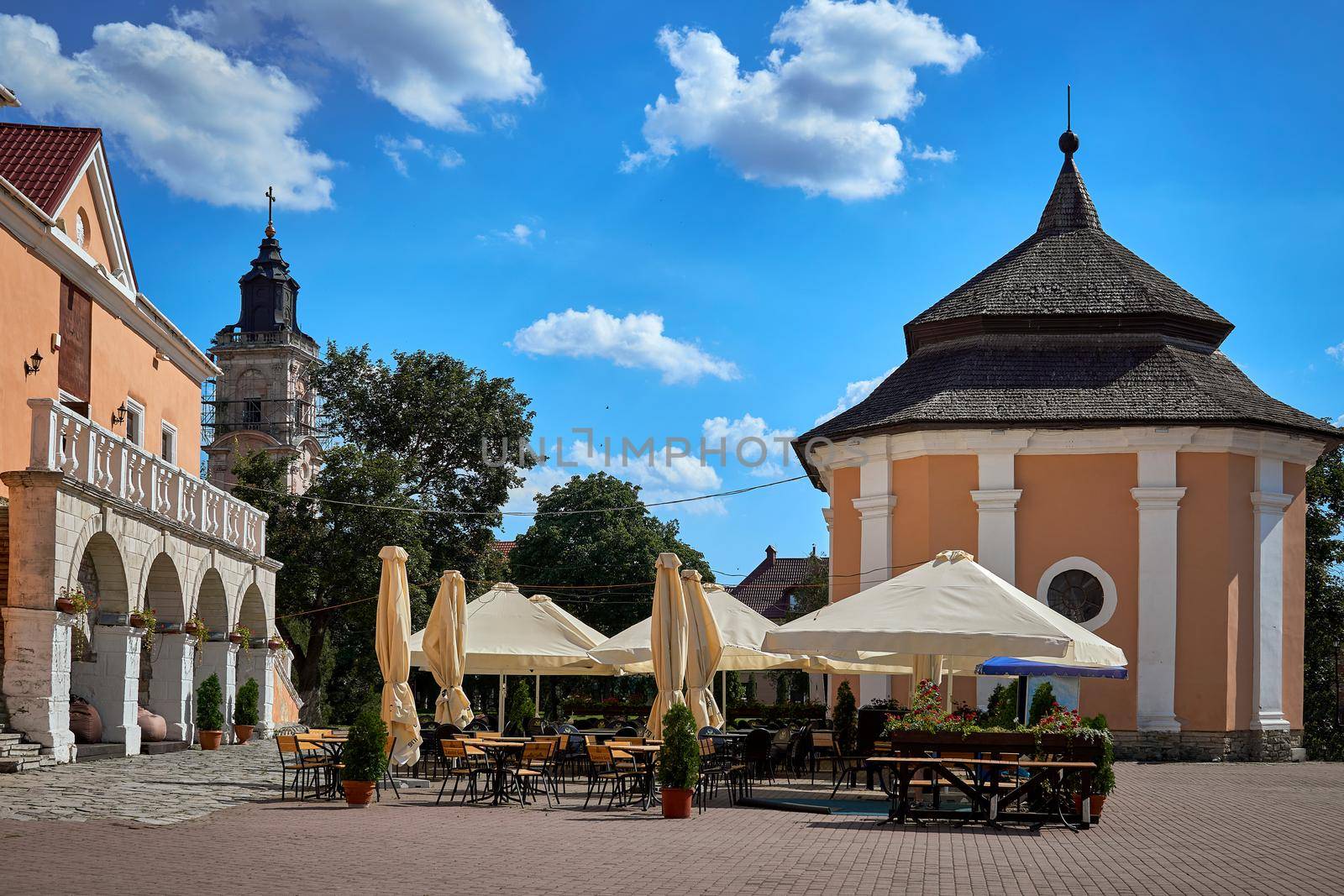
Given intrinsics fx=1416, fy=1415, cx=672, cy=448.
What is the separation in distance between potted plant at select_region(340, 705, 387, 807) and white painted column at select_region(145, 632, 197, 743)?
1009 centimetres

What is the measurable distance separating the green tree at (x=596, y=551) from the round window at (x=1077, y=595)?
2488cm

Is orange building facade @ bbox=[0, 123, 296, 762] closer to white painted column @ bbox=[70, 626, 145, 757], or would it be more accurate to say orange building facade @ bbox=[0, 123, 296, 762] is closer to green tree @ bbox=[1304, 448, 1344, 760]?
white painted column @ bbox=[70, 626, 145, 757]

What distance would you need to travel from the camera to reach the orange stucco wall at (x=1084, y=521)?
28.0 meters

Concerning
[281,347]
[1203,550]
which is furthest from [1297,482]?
[281,347]

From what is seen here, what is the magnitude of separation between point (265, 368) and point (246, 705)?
68.6 m

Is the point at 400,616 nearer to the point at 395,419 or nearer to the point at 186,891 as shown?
the point at 186,891

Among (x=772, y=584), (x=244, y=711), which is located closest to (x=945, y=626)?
(x=244, y=711)

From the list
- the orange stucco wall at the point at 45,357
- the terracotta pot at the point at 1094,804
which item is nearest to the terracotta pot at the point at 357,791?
the terracotta pot at the point at 1094,804

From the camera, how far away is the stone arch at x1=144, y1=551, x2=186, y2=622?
2402 cm

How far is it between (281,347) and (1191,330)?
7174cm

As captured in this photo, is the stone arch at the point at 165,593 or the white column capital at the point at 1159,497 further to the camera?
the white column capital at the point at 1159,497

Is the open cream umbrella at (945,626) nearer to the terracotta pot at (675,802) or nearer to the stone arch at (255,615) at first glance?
the terracotta pot at (675,802)

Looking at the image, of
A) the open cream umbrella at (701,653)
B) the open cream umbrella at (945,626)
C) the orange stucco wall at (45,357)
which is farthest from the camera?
the orange stucco wall at (45,357)

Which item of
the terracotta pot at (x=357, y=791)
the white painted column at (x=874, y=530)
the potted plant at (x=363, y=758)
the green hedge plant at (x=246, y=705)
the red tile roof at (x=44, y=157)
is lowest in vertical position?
the green hedge plant at (x=246, y=705)
